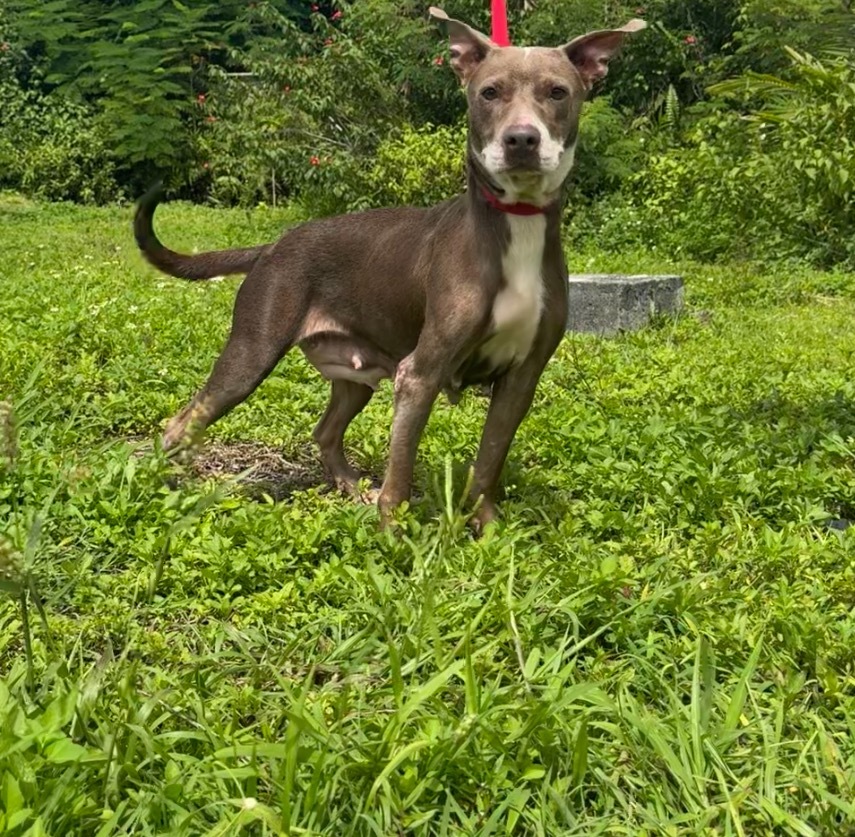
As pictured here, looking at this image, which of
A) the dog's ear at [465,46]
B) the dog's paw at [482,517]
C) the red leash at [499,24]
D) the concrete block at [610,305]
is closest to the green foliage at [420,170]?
the concrete block at [610,305]

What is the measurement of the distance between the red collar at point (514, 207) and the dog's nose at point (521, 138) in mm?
282

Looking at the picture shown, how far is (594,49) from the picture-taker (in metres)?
3.73

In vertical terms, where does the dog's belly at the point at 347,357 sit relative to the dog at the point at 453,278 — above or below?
→ below

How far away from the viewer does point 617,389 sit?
19.7 feet

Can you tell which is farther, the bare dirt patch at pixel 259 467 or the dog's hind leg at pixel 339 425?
the dog's hind leg at pixel 339 425

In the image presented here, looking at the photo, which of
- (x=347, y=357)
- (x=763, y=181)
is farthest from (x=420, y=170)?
(x=347, y=357)

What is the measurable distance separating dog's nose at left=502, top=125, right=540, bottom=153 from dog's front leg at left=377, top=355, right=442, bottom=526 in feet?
2.70

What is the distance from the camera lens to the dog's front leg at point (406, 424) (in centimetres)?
374

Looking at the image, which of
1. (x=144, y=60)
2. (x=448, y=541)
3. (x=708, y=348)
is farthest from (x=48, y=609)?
(x=144, y=60)

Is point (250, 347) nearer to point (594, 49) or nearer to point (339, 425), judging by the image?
point (339, 425)

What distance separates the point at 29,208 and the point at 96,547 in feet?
45.4

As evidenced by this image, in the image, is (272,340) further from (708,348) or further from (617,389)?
(708,348)

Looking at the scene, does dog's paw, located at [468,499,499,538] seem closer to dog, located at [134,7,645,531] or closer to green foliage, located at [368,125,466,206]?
dog, located at [134,7,645,531]

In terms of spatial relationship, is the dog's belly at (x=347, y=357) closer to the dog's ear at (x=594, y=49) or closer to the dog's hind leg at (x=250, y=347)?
the dog's hind leg at (x=250, y=347)
